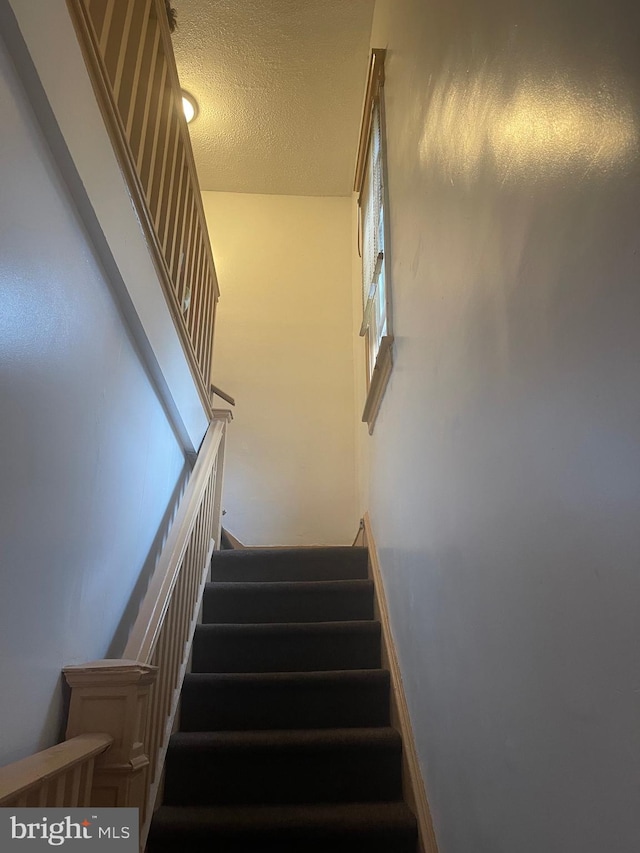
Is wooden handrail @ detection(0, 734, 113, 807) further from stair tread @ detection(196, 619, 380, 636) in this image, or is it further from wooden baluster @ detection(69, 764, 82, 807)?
stair tread @ detection(196, 619, 380, 636)

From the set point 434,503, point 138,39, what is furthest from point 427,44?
point 434,503

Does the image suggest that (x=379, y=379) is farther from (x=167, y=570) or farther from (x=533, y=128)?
(x=533, y=128)

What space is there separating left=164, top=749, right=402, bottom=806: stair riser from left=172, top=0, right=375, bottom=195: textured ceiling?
362 centimetres

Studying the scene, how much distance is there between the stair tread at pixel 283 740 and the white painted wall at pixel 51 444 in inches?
18.3

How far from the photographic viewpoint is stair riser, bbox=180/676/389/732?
221 centimetres

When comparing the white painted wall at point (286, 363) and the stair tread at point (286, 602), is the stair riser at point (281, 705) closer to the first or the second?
the stair tread at point (286, 602)

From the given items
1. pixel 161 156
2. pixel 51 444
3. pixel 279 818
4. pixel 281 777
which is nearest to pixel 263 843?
pixel 279 818

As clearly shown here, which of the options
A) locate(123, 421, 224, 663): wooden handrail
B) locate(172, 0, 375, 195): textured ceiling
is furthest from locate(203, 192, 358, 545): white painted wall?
locate(123, 421, 224, 663): wooden handrail

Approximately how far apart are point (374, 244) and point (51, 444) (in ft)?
7.26

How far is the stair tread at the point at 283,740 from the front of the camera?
6.57ft

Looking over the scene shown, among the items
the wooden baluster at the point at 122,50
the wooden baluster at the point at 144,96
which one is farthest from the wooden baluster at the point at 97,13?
the wooden baluster at the point at 144,96

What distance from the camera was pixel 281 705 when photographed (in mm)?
2234

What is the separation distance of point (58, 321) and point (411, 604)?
1339mm

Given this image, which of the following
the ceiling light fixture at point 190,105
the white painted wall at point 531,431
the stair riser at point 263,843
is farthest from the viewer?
the ceiling light fixture at point 190,105
